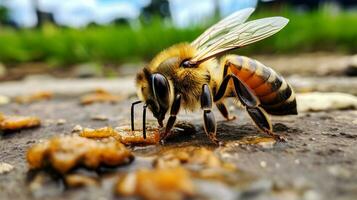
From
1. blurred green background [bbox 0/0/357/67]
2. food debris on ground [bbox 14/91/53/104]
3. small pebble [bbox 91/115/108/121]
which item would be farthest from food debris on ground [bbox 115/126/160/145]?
blurred green background [bbox 0/0/357/67]

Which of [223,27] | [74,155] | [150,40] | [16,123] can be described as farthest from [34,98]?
[150,40]

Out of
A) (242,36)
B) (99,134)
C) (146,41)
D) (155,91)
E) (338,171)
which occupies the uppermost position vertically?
(146,41)

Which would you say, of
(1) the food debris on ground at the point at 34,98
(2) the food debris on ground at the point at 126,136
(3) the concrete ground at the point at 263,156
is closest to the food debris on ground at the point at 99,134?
(2) the food debris on ground at the point at 126,136

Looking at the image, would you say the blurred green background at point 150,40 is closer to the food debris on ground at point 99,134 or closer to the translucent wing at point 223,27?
the translucent wing at point 223,27

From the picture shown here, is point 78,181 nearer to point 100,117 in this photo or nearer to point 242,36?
point 242,36

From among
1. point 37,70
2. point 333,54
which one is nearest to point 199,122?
point 333,54

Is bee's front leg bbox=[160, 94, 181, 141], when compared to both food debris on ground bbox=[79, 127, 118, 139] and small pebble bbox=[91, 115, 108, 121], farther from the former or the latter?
small pebble bbox=[91, 115, 108, 121]
